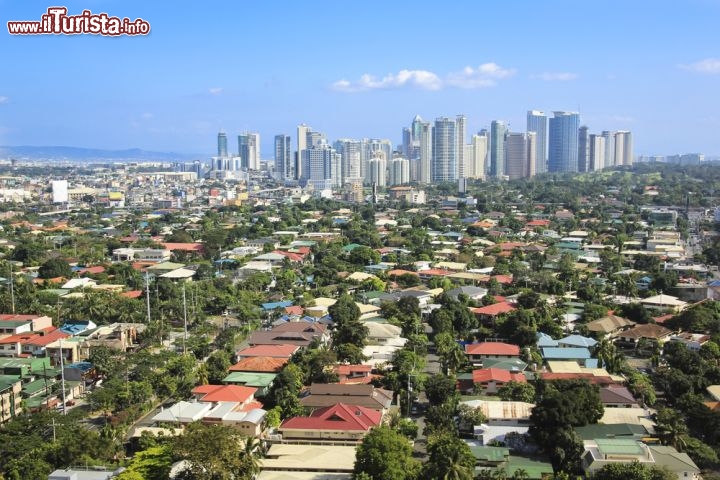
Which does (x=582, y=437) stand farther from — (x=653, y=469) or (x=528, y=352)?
(x=528, y=352)

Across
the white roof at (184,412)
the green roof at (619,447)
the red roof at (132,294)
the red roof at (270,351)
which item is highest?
the red roof at (132,294)

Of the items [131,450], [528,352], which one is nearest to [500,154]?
[528,352]

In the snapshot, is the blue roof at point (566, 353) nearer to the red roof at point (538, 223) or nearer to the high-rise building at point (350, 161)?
the red roof at point (538, 223)

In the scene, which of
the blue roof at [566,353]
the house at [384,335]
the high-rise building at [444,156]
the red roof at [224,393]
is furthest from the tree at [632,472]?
the high-rise building at [444,156]

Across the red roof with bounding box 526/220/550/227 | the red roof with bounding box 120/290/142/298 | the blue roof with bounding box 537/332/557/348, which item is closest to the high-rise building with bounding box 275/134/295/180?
the red roof with bounding box 526/220/550/227

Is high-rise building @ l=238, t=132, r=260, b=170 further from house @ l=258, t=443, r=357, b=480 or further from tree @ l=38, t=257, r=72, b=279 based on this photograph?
house @ l=258, t=443, r=357, b=480
